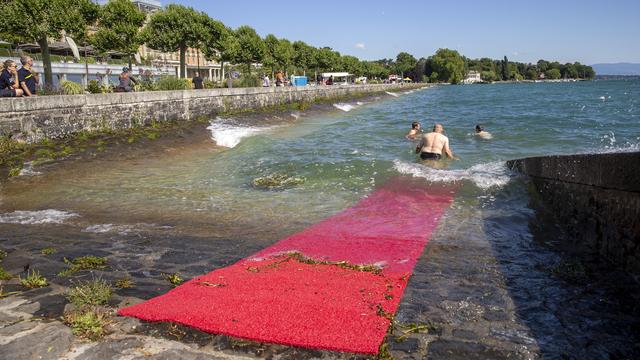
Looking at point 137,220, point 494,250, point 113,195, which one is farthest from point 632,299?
point 113,195

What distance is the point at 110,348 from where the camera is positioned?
315 centimetres

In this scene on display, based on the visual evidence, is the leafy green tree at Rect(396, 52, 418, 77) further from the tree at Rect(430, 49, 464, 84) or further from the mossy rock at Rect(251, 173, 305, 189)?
the mossy rock at Rect(251, 173, 305, 189)

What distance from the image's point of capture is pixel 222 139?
18188mm

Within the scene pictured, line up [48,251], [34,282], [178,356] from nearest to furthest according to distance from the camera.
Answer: [178,356] < [34,282] < [48,251]

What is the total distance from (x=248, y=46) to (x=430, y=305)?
4072 centimetres

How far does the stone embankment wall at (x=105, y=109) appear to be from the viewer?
487 inches

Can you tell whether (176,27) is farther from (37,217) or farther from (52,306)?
(52,306)

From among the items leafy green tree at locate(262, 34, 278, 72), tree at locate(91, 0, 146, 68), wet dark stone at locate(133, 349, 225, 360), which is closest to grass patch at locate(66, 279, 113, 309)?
wet dark stone at locate(133, 349, 225, 360)

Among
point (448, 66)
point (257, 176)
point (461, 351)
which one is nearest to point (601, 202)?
point (461, 351)

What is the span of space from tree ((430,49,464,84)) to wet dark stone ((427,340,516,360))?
178m

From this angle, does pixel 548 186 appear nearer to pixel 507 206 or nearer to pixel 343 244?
pixel 507 206

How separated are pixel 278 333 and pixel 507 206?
238 inches

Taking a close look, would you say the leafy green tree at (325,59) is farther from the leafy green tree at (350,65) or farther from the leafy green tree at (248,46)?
the leafy green tree at (248,46)

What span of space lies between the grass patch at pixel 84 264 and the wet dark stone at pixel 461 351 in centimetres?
354
